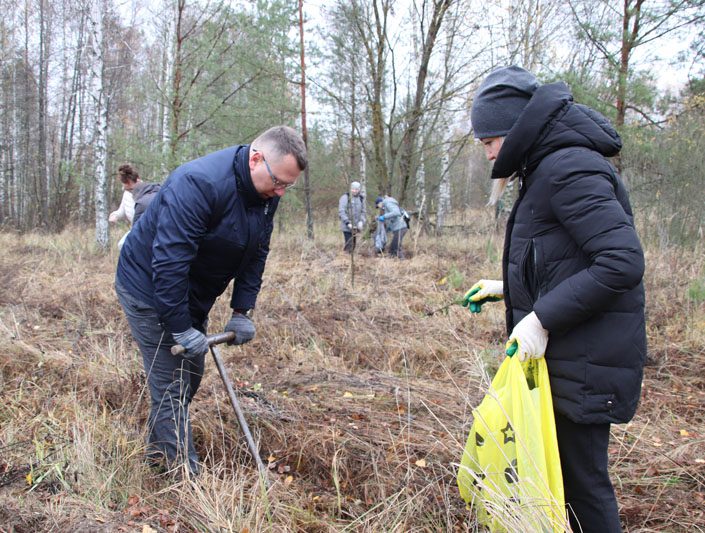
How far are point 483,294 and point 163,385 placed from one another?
5.45ft

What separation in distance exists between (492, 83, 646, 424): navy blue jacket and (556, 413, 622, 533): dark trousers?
0.08 m

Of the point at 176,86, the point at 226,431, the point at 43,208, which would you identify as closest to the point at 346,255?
the point at 176,86

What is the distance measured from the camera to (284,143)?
2.18 metres

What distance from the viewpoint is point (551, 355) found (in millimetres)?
1573

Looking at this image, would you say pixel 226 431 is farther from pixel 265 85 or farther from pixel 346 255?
pixel 265 85

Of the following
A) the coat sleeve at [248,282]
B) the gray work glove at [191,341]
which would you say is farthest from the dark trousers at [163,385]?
the coat sleeve at [248,282]

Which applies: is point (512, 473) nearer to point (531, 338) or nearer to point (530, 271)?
point (531, 338)

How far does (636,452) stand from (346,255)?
7.14 m

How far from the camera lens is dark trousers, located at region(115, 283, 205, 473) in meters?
2.43

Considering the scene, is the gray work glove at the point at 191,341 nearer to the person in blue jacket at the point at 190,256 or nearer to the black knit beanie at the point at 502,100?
the person in blue jacket at the point at 190,256

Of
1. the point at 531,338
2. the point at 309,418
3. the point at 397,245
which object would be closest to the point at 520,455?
the point at 531,338

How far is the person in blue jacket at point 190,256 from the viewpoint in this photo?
210 cm

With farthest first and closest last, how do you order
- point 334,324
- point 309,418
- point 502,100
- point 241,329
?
point 334,324 → point 309,418 → point 241,329 → point 502,100

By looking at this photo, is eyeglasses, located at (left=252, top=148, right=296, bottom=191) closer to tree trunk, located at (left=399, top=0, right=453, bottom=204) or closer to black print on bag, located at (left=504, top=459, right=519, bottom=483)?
black print on bag, located at (left=504, top=459, right=519, bottom=483)
